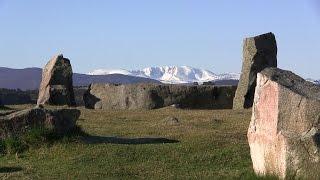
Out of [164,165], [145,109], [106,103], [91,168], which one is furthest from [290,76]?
[106,103]

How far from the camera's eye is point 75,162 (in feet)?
50.4

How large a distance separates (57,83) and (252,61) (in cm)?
1101

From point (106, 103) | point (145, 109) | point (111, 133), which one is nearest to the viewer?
point (111, 133)

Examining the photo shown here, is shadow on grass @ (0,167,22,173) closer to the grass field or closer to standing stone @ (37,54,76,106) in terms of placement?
the grass field

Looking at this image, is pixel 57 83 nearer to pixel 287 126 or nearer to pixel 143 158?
pixel 143 158

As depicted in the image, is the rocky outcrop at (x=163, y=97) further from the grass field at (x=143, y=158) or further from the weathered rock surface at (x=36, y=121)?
the weathered rock surface at (x=36, y=121)

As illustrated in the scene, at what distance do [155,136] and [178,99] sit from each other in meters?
15.5

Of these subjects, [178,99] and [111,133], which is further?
[178,99]

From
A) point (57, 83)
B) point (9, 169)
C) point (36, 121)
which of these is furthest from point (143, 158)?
point (57, 83)

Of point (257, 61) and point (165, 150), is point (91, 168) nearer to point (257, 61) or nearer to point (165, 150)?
point (165, 150)

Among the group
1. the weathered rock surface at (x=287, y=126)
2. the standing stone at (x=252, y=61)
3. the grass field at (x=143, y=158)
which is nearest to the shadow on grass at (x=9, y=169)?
the grass field at (x=143, y=158)

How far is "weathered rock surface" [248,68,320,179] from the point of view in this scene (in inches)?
459

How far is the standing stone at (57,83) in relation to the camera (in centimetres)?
3759

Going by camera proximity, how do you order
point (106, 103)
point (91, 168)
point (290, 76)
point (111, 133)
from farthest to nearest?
point (106, 103), point (111, 133), point (91, 168), point (290, 76)
